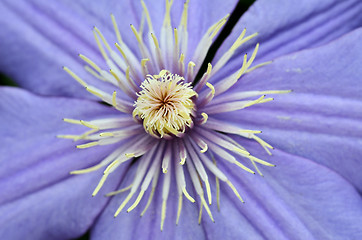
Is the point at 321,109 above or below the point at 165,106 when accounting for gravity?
above

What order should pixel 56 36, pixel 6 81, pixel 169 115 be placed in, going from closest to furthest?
1. pixel 169 115
2. pixel 56 36
3. pixel 6 81

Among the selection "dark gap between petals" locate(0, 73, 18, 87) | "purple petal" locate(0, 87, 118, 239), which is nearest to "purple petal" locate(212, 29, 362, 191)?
"purple petal" locate(0, 87, 118, 239)

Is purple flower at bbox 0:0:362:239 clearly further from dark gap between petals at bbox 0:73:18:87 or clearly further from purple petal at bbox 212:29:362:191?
dark gap between petals at bbox 0:73:18:87

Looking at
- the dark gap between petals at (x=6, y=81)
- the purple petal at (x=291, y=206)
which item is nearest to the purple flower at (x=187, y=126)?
the purple petal at (x=291, y=206)

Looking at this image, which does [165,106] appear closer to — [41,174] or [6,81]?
[41,174]

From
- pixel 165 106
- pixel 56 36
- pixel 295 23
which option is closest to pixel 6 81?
pixel 56 36

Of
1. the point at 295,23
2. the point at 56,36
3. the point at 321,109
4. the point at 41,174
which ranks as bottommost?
the point at 41,174

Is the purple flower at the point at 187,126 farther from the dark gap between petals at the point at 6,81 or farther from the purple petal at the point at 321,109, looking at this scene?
the dark gap between petals at the point at 6,81
